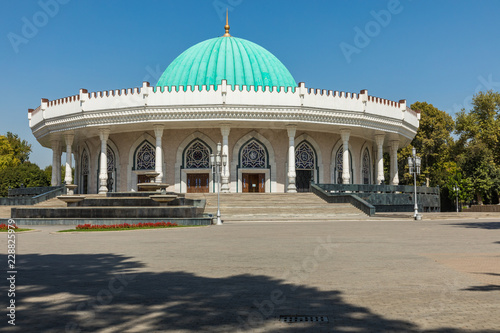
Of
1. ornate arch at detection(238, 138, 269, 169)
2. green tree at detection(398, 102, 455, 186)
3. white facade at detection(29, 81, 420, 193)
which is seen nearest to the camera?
white facade at detection(29, 81, 420, 193)

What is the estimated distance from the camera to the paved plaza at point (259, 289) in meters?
4.66

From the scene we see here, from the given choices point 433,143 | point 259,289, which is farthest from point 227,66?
point 259,289

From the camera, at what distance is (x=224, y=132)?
120 feet

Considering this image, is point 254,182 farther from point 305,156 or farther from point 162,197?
point 162,197

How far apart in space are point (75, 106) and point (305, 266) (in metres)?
34.5

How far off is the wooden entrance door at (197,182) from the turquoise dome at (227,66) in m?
7.26

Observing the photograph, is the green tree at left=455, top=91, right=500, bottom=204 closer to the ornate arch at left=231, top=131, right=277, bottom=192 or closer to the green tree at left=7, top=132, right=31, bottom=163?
the ornate arch at left=231, top=131, right=277, bottom=192

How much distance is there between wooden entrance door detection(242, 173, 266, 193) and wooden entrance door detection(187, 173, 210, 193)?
3070 mm

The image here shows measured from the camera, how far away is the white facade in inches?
1426

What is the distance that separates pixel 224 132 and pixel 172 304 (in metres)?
31.5

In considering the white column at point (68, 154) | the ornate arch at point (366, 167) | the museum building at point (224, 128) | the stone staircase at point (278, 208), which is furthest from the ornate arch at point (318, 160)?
the white column at point (68, 154)

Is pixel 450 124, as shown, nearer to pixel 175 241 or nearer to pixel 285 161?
pixel 285 161

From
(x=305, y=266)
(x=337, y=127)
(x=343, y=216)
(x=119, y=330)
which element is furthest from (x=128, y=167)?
(x=119, y=330)

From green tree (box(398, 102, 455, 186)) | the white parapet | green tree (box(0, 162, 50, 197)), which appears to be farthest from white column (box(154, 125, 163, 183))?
green tree (box(398, 102, 455, 186))
